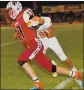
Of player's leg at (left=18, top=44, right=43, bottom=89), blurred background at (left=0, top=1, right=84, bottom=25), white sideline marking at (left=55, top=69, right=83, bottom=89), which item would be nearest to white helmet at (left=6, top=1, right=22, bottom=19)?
player's leg at (left=18, top=44, right=43, bottom=89)

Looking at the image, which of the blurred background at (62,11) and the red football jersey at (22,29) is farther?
the blurred background at (62,11)

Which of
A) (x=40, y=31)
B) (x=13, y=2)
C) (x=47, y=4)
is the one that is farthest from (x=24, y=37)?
(x=47, y=4)

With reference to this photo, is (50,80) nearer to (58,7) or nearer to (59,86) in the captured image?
(59,86)

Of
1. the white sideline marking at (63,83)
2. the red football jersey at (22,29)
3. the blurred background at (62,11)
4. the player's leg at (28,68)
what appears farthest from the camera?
the blurred background at (62,11)

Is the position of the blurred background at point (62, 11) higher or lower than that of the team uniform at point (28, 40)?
lower

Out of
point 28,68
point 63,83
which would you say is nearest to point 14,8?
point 28,68

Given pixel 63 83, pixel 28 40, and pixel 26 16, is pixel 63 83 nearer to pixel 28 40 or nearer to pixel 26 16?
pixel 28 40

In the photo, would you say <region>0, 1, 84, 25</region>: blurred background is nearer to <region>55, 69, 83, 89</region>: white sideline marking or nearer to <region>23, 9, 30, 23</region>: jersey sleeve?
<region>55, 69, 83, 89</region>: white sideline marking

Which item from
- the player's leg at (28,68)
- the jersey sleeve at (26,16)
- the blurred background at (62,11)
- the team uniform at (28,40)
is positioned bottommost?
the blurred background at (62,11)

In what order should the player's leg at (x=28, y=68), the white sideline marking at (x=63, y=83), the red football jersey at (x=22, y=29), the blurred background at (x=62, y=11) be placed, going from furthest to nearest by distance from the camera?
the blurred background at (x=62, y=11) → the white sideline marking at (x=63, y=83) → the red football jersey at (x=22, y=29) → the player's leg at (x=28, y=68)

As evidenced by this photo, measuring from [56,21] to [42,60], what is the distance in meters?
32.3

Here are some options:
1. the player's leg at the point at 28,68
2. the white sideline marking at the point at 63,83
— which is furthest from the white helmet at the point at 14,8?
the white sideline marking at the point at 63,83

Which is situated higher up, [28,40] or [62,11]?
[28,40]

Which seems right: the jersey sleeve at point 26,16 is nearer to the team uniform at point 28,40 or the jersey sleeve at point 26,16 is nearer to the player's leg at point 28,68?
the team uniform at point 28,40
